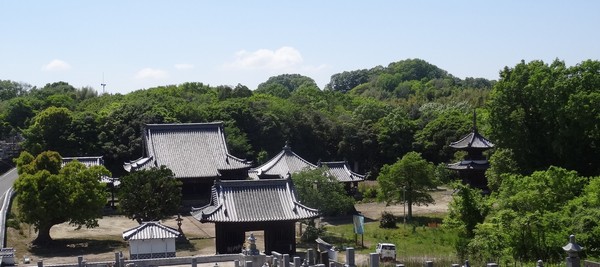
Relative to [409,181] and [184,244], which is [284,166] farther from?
[184,244]

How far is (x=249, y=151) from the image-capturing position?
65.3 meters

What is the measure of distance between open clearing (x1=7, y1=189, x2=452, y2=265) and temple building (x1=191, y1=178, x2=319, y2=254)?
228cm

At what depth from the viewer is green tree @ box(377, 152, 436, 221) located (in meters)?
47.0

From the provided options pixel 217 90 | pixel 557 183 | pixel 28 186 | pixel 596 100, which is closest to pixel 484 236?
pixel 557 183

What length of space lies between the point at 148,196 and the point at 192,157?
42.8ft

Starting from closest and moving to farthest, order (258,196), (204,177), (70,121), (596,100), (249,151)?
(258,196)
(596,100)
(204,177)
(70,121)
(249,151)

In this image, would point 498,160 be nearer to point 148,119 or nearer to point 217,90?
point 148,119

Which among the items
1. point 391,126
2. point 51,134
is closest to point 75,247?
point 51,134

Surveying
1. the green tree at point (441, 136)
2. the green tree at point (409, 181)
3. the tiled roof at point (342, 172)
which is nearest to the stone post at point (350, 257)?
the green tree at point (409, 181)

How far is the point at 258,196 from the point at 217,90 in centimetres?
5671

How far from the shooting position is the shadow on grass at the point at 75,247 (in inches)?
1524

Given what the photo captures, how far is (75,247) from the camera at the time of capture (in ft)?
132

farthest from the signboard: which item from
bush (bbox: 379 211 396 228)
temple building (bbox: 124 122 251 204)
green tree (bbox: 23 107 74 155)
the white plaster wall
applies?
Result: green tree (bbox: 23 107 74 155)

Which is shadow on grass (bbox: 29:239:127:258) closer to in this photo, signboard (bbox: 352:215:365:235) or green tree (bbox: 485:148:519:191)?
signboard (bbox: 352:215:365:235)
